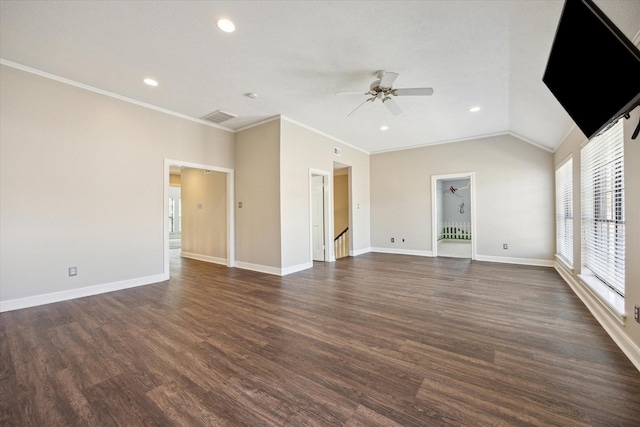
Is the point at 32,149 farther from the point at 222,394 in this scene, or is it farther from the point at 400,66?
the point at 400,66

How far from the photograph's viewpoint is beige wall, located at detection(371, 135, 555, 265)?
5480mm

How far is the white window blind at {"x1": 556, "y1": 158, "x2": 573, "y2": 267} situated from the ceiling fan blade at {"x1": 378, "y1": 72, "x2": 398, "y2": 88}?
336cm

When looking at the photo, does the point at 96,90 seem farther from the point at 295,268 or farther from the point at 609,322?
the point at 609,322

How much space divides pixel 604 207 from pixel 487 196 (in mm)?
3205

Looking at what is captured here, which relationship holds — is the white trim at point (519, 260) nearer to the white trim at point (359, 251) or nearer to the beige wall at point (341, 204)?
the white trim at point (359, 251)

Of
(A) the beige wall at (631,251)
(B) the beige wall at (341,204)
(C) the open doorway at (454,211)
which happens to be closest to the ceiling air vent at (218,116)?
(B) the beige wall at (341,204)

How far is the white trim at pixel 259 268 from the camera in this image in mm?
4891

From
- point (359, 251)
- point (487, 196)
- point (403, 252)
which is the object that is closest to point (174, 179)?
point (359, 251)

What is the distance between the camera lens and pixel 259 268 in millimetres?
5191

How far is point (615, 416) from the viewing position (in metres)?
1.45

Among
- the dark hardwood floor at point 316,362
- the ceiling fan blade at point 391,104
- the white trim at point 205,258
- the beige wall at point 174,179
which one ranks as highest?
the ceiling fan blade at point 391,104

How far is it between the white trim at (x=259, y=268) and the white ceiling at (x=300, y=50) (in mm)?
2921

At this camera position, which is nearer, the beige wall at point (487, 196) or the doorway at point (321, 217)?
the beige wall at point (487, 196)

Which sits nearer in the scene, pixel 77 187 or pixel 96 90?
pixel 77 187
